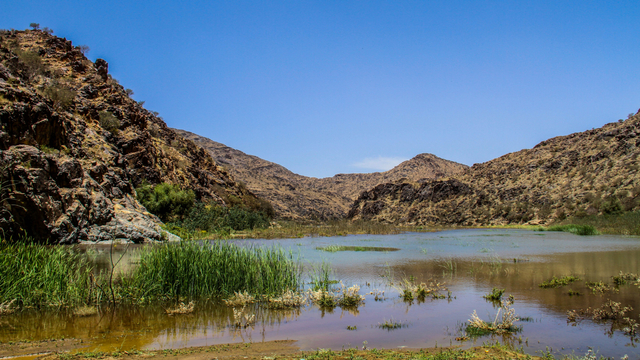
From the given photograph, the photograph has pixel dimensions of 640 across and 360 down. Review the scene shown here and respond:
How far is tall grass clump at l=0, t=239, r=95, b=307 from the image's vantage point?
822 cm

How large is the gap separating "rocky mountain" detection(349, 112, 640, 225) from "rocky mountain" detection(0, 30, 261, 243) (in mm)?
40520

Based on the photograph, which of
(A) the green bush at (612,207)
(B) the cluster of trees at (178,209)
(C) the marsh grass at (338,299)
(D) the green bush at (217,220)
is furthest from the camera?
(A) the green bush at (612,207)

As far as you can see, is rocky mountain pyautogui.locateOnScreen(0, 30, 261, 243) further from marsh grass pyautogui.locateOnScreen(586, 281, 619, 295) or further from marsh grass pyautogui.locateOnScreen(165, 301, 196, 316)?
marsh grass pyautogui.locateOnScreen(586, 281, 619, 295)

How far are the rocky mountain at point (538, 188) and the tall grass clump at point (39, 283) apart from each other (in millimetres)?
43805

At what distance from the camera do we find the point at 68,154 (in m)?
21.0

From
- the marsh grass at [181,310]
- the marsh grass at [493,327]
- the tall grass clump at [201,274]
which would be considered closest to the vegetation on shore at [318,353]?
the marsh grass at [493,327]

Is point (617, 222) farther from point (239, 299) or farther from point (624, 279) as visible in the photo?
point (239, 299)

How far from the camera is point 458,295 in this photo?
9.88m

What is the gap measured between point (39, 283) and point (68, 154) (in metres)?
14.7

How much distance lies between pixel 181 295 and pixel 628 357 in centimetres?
853

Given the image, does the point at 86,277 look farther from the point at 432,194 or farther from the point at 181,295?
the point at 432,194

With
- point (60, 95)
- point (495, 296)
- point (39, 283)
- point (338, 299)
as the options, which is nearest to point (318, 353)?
point (338, 299)

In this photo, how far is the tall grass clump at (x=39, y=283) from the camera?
822 cm

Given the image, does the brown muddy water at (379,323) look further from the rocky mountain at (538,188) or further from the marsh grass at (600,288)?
the rocky mountain at (538,188)
